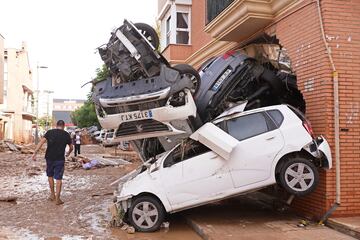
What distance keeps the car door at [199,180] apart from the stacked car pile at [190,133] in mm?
16

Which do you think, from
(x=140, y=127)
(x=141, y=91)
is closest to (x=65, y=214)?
(x=140, y=127)

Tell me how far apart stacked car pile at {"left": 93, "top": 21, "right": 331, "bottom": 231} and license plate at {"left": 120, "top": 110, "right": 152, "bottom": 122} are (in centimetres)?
2

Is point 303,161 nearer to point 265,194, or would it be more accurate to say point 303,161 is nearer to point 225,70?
point 225,70

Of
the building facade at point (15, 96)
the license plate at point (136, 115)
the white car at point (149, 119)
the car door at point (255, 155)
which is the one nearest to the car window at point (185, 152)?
the white car at point (149, 119)

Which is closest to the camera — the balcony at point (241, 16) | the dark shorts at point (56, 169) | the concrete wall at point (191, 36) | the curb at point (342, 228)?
the curb at point (342, 228)

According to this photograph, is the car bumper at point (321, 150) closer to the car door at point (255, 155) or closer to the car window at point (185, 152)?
the car door at point (255, 155)

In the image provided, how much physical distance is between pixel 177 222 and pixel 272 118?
2562mm

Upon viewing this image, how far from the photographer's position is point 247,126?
7.10m

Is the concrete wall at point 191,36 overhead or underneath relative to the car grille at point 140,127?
overhead

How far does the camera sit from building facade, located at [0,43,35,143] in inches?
2040

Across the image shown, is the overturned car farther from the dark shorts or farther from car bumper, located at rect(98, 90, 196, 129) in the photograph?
the dark shorts

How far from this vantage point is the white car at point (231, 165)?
6.81 m

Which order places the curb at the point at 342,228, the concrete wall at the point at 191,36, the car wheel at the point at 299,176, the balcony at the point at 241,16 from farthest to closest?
the concrete wall at the point at 191,36, the balcony at the point at 241,16, the car wheel at the point at 299,176, the curb at the point at 342,228

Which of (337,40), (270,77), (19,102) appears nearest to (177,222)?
(270,77)
